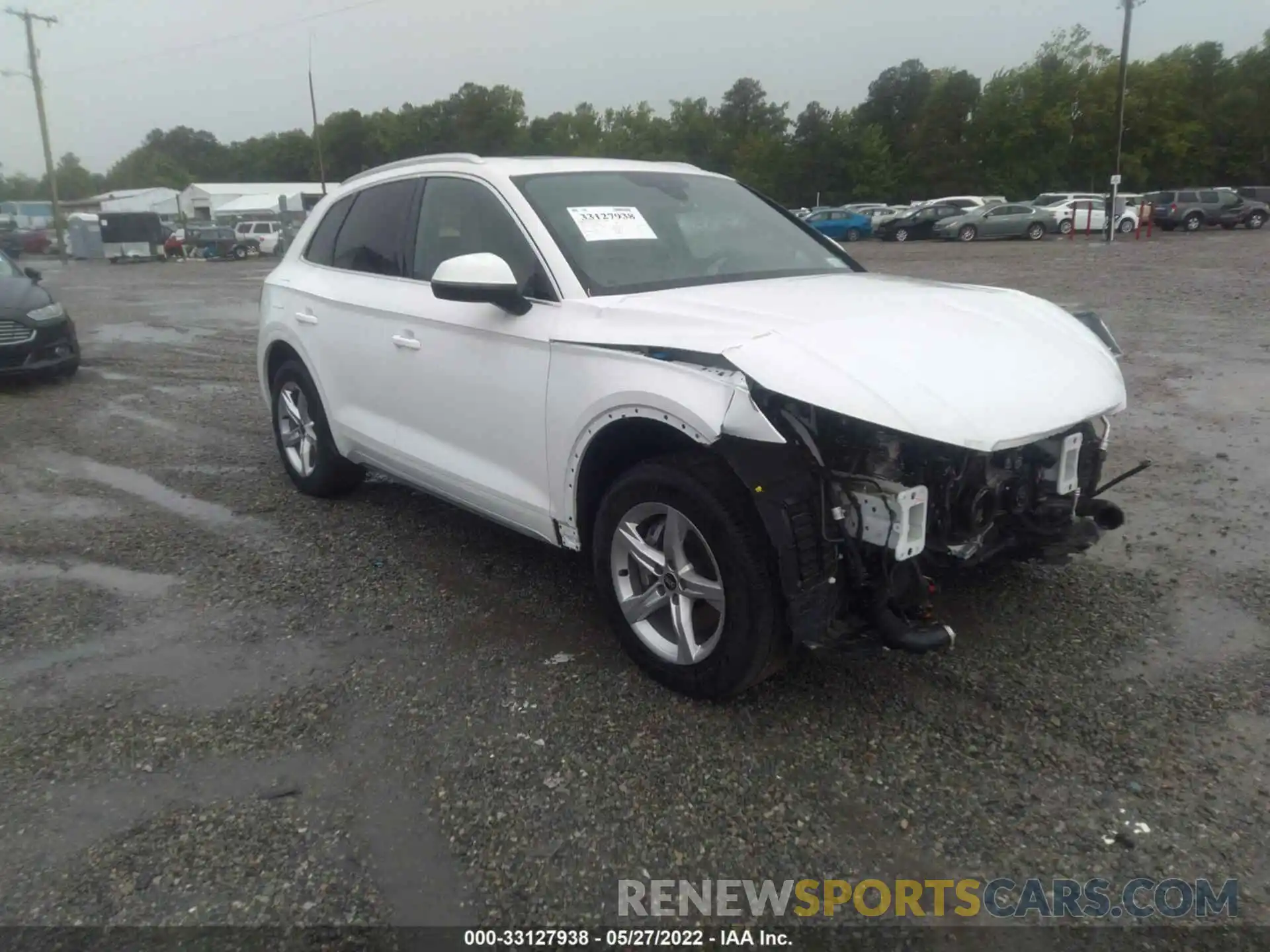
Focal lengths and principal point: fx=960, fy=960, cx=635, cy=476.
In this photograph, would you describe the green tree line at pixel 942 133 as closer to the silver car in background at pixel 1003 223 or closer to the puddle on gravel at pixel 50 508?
the silver car in background at pixel 1003 223

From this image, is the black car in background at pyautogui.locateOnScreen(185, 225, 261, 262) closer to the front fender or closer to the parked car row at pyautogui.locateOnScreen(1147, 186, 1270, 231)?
the parked car row at pyautogui.locateOnScreen(1147, 186, 1270, 231)

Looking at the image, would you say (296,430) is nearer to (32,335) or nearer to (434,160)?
(434,160)

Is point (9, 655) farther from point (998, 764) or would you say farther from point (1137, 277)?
point (1137, 277)

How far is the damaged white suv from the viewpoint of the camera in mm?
2900

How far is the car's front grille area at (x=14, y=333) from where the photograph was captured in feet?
31.1

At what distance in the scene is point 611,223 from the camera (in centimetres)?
391

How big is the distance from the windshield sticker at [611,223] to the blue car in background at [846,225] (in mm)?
38722

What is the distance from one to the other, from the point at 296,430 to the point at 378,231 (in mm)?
1492

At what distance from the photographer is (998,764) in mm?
2947

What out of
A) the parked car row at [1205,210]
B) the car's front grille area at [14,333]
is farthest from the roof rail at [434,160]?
the parked car row at [1205,210]

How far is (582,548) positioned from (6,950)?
2073 millimetres

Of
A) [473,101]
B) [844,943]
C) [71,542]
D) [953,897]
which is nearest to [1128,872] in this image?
[953,897]

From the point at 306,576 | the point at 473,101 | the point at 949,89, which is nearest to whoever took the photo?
the point at 306,576

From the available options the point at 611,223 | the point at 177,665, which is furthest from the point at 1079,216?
the point at 177,665
